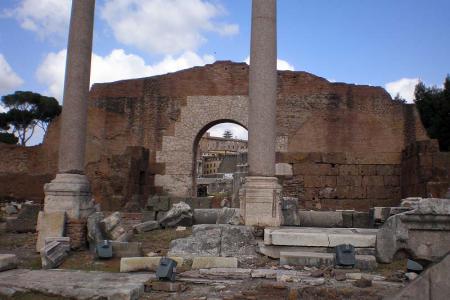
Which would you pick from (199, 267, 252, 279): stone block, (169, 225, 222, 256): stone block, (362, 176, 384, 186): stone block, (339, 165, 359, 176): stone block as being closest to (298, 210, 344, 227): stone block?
(169, 225, 222, 256): stone block

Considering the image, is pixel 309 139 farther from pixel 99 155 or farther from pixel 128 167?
pixel 99 155

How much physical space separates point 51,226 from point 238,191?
252 inches

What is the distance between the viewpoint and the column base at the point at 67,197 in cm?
868

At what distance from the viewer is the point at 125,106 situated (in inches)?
746

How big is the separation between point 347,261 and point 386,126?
12.3 metres

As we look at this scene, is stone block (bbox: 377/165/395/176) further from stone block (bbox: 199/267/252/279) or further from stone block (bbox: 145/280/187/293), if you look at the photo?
stone block (bbox: 145/280/187/293)

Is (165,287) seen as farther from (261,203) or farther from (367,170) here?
(367,170)

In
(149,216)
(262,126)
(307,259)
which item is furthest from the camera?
(149,216)

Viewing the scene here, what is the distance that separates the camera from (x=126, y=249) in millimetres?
7648

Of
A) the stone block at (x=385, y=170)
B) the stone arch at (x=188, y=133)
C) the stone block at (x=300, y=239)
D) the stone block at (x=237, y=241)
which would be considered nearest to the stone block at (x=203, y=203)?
the stone arch at (x=188, y=133)

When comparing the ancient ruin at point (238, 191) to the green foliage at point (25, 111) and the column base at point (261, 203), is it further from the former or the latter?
the green foliage at point (25, 111)

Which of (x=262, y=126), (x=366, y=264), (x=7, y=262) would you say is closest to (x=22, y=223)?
(x=7, y=262)

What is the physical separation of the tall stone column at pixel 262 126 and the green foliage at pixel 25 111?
38602 millimetres

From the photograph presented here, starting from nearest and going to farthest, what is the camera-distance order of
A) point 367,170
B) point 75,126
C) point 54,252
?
1. point 54,252
2. point 75,126
3. point 367,170
